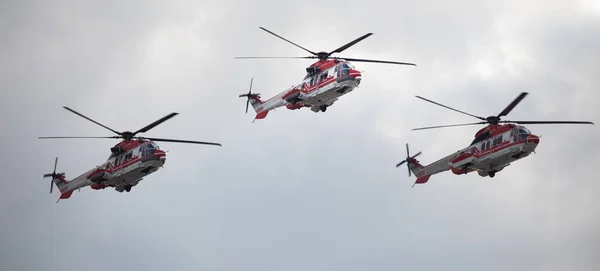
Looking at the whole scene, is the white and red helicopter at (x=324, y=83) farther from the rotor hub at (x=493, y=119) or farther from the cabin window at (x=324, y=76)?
the rotor hub at (x=493, y=119)

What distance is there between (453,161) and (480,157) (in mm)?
3562

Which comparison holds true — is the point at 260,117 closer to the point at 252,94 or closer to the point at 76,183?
the point at 252,94

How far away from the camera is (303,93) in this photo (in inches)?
4040

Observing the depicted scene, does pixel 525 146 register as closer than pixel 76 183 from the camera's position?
Yes

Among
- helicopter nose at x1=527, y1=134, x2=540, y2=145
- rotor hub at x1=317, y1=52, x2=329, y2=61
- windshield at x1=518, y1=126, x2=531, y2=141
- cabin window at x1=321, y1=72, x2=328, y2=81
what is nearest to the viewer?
helicopter nose at x1=527, y1=134, x2=540, y2=145

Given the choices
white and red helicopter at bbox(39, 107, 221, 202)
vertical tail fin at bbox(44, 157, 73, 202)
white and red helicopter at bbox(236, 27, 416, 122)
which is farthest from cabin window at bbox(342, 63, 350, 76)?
vertical tail fin at bbox(44, 157, 73, 202)

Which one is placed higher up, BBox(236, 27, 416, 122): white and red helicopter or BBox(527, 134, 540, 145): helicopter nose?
BBox(236, 27, 416, 122): white and red helicopter

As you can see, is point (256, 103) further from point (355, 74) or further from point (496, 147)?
point (496, 147)

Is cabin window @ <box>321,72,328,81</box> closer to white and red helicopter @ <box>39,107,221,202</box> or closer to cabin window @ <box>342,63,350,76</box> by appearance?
cabin window @ <box>342,63,350,76</box>

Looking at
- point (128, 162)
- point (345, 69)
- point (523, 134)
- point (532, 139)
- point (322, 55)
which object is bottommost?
point (532, 139)

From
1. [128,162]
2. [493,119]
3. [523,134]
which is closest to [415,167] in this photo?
[493,119]

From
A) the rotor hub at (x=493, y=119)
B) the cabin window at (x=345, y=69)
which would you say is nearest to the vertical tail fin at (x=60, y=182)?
the cabin window at (x=345, y=69)

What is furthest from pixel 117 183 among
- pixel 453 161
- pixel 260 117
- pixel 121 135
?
pixel 453 161

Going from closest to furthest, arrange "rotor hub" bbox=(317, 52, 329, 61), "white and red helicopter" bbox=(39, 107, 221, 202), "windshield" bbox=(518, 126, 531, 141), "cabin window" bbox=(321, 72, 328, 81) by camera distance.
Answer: "windshield" bbox=(518, 126, 531, 141) < "white and red helicopter" bbox=(39, 107, 221, 202) < "cabin window" bbox=(321, 72, 328, 81) < "rotor hub" bbox=(317, 52, 329, 61)
